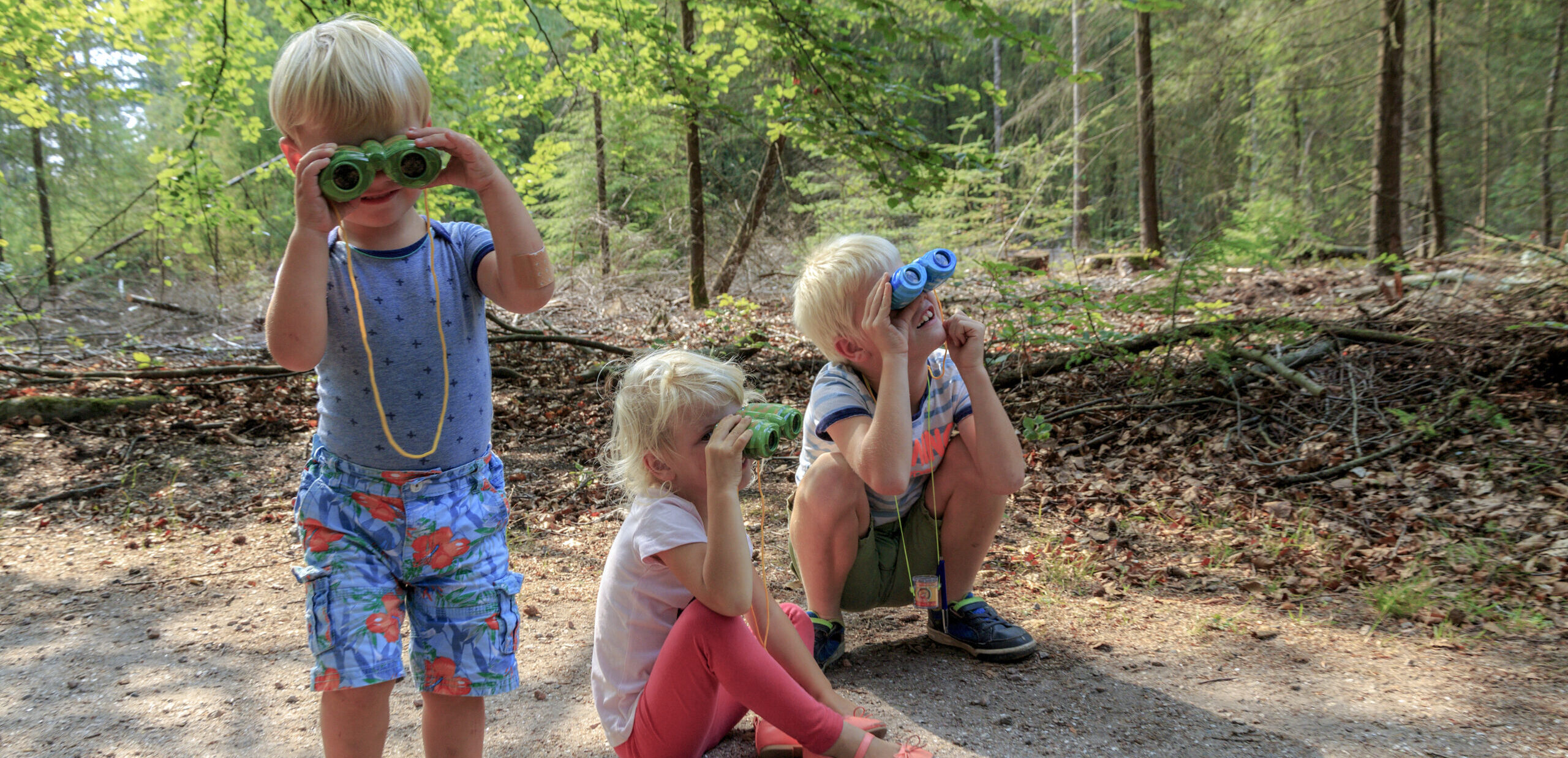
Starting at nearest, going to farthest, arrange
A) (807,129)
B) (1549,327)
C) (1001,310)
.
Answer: (1549,327)
(1001,310)
(807,129)

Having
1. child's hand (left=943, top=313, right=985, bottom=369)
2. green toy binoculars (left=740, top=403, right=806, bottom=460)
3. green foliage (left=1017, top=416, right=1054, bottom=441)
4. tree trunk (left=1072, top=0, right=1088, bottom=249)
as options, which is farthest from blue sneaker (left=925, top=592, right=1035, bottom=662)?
tree trunk (left=1072, top=0, right=1088, bottom=249)

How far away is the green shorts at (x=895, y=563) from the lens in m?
2.38

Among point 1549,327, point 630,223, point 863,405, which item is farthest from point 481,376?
point 630,223

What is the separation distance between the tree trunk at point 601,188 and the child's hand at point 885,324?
10076 millimetres

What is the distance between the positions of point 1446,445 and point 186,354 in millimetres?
9014

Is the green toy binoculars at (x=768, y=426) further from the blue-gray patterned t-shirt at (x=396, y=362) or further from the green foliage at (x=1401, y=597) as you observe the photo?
the green foliage at (x=1401, y=597)

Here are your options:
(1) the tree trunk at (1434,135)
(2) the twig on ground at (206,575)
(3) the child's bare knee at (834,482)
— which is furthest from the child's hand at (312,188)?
(1) the tree trunk at (1434,135)

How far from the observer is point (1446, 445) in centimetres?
359

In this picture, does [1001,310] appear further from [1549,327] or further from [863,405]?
[863,405]

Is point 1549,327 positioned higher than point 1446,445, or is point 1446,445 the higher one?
point 1549,327

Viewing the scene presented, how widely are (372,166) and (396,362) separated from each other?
417mm

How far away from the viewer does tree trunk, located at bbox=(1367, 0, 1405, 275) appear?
7.57 metres

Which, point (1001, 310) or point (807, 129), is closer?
point (1001, 310)

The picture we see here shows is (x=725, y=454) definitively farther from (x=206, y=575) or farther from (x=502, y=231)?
(x=206, y=575)
